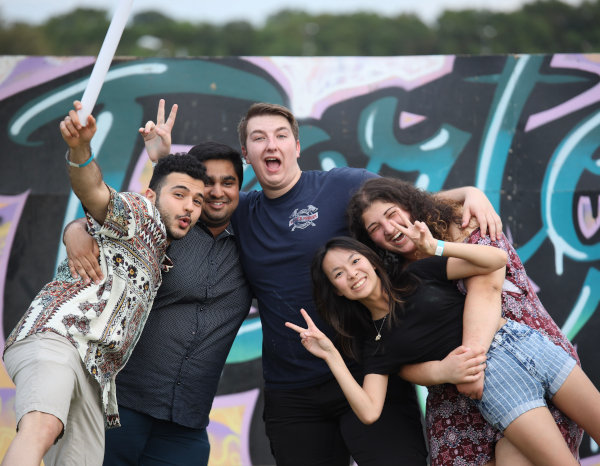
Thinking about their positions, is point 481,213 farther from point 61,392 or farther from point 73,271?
point 61,392

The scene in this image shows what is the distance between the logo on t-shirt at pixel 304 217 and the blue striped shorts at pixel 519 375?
1154 millimetres

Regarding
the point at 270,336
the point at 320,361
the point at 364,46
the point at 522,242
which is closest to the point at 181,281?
the point at 270,336

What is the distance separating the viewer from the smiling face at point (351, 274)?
3.06 m

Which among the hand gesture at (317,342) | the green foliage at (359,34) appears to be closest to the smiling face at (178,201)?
the hand gesture at (317,342)

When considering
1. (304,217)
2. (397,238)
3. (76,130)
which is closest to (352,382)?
(397,238)

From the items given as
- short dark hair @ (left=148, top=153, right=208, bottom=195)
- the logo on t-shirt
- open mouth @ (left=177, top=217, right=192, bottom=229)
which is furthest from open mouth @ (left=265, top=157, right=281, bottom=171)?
open mouth @ (left=177, top=217, right=192, bottom=229)

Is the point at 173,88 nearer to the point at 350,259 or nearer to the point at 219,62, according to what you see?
the point at 219,62

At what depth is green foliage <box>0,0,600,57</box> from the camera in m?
33.8

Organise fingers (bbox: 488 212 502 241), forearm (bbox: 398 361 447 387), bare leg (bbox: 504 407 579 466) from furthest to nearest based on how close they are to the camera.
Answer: fingers (bbox: 488 212 502 241)
forearm (bbox: 398 361 447 387)
bare leg (bbox: 504 407 579 466)

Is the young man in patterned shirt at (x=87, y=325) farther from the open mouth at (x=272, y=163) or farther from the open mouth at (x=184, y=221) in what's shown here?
the open mouth at (x=272, y=163)

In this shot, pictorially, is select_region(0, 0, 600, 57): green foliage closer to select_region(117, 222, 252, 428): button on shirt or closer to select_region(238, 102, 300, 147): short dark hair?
select_region(238, 102, 300, 147): short dark hair

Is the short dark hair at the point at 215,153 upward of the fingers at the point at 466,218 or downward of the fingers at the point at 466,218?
upward

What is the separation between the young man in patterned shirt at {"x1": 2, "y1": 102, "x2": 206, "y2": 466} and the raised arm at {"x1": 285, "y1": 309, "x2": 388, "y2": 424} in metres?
0.82

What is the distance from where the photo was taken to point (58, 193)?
5480mm
